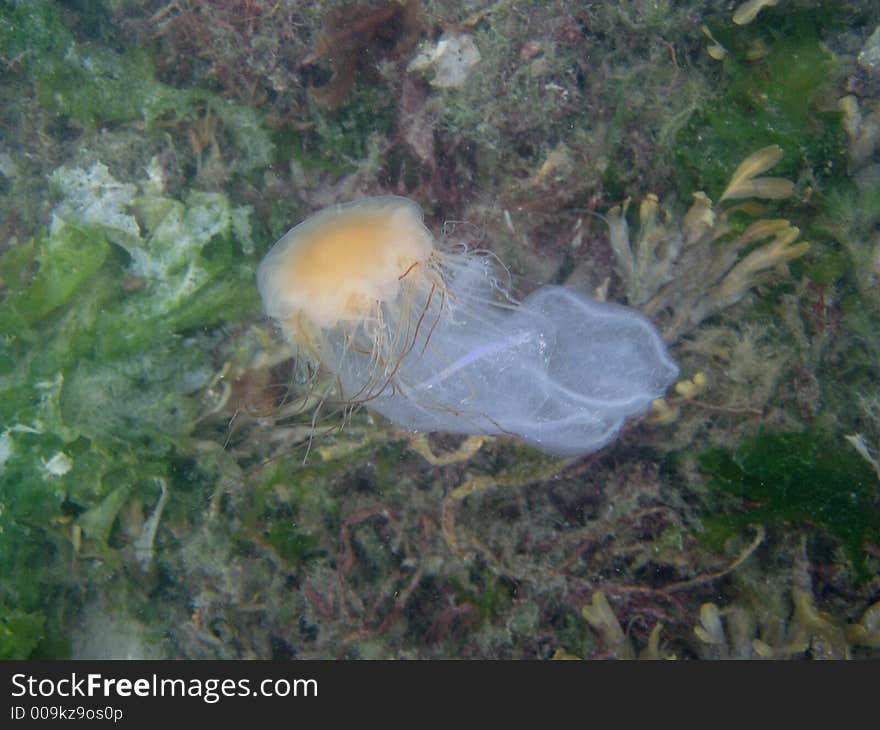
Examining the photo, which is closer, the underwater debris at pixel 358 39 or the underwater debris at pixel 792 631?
the underwater debris at pixel 792 631

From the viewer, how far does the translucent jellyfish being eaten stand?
10.1 feet

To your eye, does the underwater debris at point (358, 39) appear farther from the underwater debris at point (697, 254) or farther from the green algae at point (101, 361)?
the underwater debris at point (697, 254)

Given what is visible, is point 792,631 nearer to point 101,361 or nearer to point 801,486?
point 801,486

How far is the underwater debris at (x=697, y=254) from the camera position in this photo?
10.2 feet

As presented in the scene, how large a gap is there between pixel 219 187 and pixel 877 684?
16.3ft

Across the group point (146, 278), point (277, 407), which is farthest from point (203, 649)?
point (146, 278)

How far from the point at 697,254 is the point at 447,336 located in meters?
1.65

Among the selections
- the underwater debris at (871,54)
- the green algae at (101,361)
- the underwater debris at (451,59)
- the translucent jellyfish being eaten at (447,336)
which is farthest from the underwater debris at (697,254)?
the green algae at (101,361)

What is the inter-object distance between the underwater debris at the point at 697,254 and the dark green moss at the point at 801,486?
2.71ft

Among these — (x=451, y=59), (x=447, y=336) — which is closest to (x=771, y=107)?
(x=451, y=59)

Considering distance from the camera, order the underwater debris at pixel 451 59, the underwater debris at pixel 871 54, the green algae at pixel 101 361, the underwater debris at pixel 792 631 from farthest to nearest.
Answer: the green algae at pixel 101 361
the underwater debris at pixel 451 59
the underwater debris at pixel 871 54
the underwater debris at pixel 792 631

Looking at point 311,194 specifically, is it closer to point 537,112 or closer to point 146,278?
point 146,278

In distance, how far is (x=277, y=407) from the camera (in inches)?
147

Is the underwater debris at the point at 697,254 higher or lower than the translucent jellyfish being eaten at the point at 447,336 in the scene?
higher
